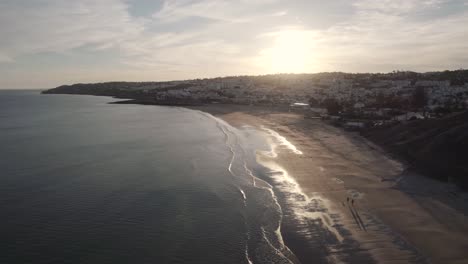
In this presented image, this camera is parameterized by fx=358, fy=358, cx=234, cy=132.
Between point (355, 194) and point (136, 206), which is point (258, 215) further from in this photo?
point (136, 206)

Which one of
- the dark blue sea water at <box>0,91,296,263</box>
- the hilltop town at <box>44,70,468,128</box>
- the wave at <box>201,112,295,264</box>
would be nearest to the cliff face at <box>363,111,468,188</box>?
the hilltop town at <box>44,70,468,128</box>

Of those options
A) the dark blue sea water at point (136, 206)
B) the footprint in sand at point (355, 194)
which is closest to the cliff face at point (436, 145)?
the footprint in sand at point (355, 194)

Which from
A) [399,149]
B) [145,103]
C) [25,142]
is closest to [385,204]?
[399,149]

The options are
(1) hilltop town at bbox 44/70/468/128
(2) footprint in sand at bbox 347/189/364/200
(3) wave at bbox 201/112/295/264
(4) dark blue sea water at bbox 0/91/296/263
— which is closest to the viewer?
(3) wave at bbox 201/112/295/264

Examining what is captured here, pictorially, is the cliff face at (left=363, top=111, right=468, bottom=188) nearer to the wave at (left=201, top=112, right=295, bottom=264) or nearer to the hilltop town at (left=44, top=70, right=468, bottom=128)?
the hilltop town at (left=44, top=70, right=468, bottom=128)

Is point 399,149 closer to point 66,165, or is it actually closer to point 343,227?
point 343,227
